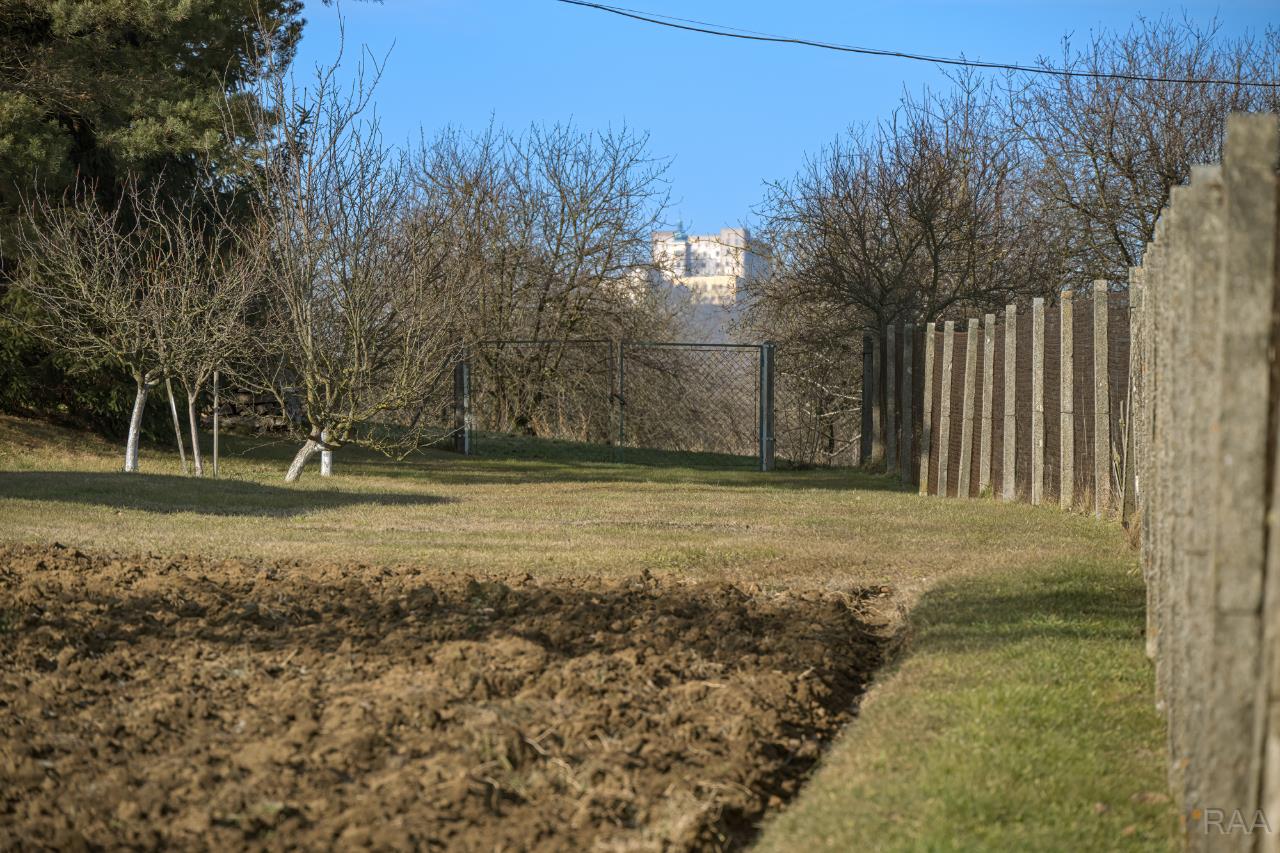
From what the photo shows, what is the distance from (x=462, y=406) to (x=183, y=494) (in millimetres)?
8708

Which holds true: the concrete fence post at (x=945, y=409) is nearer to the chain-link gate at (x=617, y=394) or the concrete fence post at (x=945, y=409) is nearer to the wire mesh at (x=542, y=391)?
the chain-link gate at (x=617, y=394)

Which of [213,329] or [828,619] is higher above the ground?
[213,329]

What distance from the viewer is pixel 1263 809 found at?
2766mm

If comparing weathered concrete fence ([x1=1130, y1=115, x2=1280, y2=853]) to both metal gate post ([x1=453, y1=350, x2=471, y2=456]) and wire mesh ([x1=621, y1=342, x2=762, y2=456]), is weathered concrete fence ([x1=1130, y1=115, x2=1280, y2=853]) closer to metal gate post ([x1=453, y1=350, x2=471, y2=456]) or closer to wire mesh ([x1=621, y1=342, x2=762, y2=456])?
metal gate post ([x1=453, y1=350, x2=471, y2=456])

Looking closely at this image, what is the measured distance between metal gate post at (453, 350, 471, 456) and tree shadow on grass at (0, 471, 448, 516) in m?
6.60

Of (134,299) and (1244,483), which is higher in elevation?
(134,299)

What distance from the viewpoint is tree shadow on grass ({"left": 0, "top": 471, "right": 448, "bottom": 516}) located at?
36.6 ft

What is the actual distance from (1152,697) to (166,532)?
6.96 meters

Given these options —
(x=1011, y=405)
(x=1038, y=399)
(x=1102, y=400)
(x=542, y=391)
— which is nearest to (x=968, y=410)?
(x=1011, y=405)

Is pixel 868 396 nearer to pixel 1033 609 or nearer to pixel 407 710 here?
pixel 1033 609

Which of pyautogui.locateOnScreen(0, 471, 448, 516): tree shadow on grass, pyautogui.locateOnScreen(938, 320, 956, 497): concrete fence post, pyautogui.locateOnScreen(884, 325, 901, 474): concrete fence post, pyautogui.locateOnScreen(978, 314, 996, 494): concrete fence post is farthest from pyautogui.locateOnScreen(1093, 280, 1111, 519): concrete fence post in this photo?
pyautogui.locateOnScreen(0, 471, 448, 516): tree shadow on grass

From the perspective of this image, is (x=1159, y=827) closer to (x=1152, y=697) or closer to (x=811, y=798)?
(x=811, y=798)

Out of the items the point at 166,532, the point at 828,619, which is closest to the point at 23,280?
the point at 166,532

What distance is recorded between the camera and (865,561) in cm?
832
